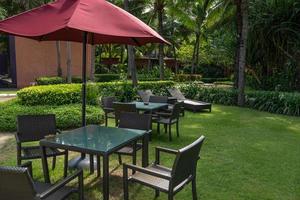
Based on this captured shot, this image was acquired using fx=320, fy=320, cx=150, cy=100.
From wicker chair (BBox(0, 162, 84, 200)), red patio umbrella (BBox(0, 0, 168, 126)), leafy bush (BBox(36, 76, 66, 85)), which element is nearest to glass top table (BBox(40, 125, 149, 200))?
wicker chair (BBox(0, 162, 84, 200))

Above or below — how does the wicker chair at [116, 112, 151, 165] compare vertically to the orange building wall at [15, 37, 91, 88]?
below

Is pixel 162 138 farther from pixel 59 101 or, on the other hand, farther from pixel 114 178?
pixel 59 101

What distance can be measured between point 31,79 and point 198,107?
575 inches

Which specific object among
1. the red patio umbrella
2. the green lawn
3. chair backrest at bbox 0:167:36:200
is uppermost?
the red patio umbrella

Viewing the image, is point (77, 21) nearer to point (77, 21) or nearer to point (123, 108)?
point (77, 21)

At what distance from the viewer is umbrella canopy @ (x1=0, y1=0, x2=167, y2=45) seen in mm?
3982

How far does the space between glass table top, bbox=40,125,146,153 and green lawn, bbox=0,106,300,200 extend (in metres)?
0.81

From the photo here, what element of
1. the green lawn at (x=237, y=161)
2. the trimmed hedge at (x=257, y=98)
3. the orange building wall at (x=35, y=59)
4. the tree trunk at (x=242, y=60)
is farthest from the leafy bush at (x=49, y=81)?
the green lawn at (x=237, y=161)

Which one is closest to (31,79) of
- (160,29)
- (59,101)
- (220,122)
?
(160,29)

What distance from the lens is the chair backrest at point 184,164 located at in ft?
11.7

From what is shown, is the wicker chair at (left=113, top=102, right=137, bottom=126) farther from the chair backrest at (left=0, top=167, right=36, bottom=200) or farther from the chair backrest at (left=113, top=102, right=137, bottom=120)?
the chair backrest at (left=0, top=167, right=36, bottom=200)

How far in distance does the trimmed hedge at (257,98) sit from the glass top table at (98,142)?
8.69 m

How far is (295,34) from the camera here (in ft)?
55.7

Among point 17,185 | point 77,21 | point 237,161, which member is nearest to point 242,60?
point 237,161
